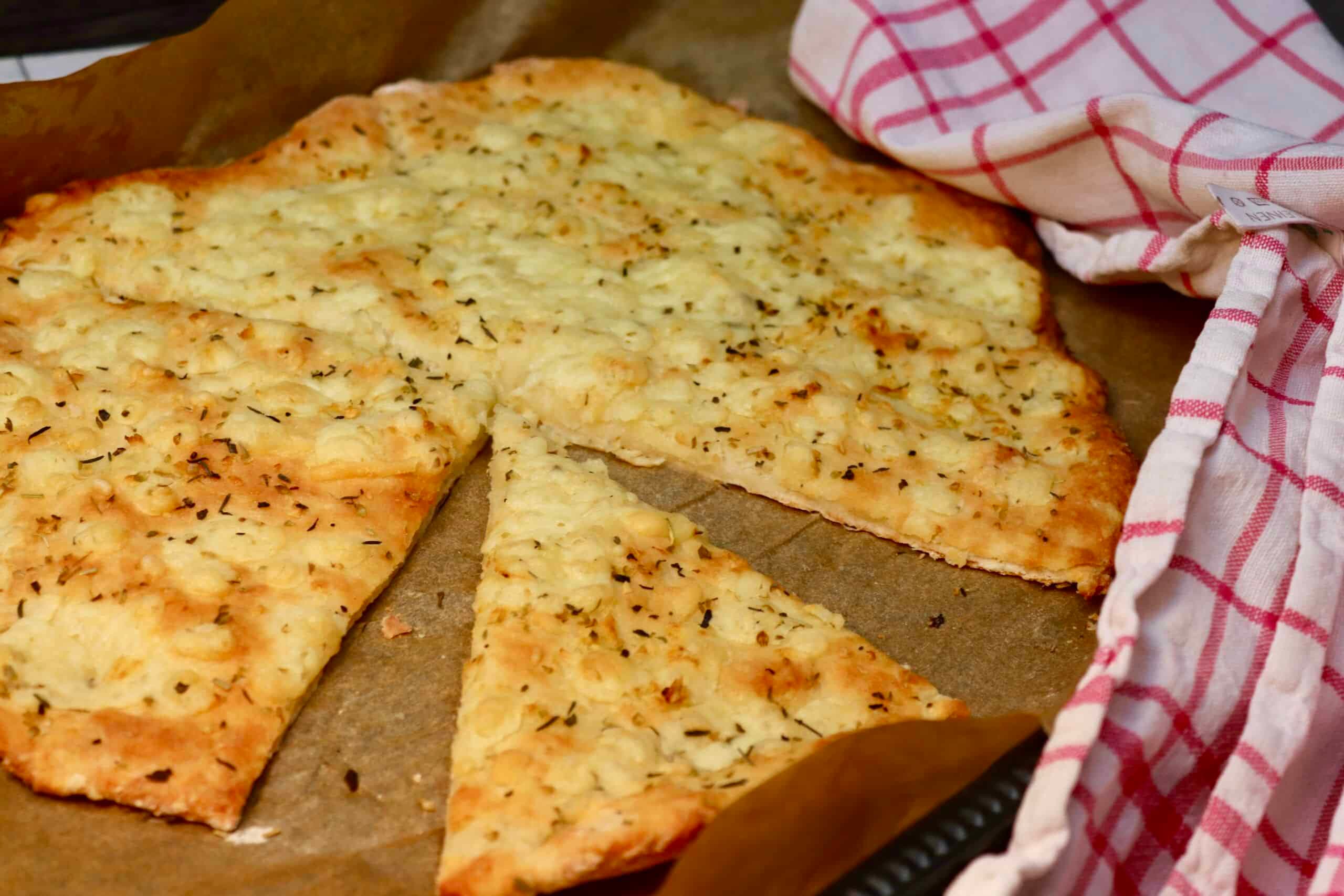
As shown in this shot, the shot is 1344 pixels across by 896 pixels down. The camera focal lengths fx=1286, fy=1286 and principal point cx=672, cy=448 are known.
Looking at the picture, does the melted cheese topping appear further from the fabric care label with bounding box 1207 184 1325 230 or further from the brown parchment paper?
the fabric care label with bounding box 1207 184 1325 230

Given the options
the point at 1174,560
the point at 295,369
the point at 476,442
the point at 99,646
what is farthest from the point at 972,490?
the point at 99,646

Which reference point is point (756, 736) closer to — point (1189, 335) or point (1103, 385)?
point (1103, 385)

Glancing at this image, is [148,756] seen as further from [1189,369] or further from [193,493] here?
[1189,369]

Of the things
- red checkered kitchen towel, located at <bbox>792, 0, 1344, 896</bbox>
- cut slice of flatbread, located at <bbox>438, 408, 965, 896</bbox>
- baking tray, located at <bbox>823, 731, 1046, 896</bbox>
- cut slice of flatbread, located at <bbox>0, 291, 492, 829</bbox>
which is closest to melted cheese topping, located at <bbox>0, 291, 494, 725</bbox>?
cut slice of flatbread, located at <bbox>0, 291, 492, 829</bbox>

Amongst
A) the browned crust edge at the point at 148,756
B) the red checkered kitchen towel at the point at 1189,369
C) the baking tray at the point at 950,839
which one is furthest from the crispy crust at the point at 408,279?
the baking tray at the point at 950,839

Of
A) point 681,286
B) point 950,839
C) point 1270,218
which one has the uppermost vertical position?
point 1270,218

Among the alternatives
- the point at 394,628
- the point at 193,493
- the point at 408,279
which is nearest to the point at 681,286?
the point at 408,279

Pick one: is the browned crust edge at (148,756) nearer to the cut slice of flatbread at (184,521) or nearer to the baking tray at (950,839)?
the cut slice of flatbread at (184,521)
